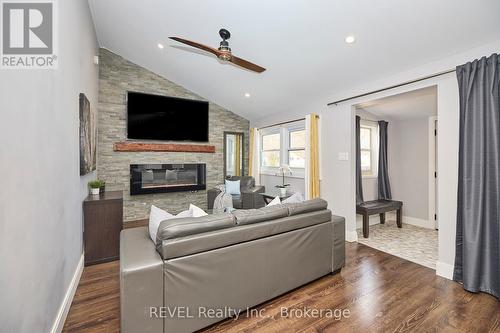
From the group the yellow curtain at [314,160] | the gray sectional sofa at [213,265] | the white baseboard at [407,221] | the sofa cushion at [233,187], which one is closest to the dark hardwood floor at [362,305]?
the gray sectional sofa at [213,265]

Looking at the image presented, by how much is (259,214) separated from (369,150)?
3.83 meters

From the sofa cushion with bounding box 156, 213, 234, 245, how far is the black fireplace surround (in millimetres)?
3720

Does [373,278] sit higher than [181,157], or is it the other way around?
[181,157]

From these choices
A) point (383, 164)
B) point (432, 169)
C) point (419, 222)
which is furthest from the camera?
point (383, 164)

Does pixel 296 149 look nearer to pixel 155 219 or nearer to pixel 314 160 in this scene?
pixel 314 160

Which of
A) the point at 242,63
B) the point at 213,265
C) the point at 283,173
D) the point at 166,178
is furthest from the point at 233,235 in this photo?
the point at 166,178

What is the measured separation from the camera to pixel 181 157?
17.9 feet

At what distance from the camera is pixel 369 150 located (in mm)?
4887

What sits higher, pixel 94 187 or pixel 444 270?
pixel 94 187

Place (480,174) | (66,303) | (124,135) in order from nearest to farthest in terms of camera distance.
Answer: (66,303), (480,174), (124,135)

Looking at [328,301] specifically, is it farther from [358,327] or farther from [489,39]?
[489,39]

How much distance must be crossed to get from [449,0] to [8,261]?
3.60m

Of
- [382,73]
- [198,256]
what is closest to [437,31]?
[382,73]

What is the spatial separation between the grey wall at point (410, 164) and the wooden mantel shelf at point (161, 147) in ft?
13.7
